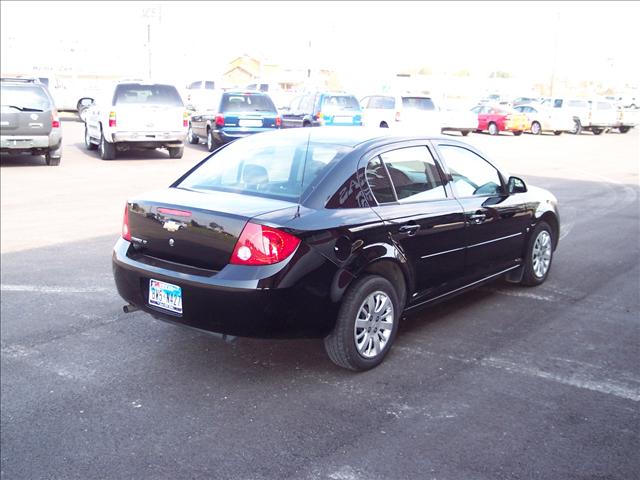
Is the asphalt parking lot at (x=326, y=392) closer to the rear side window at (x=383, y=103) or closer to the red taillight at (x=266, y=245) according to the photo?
the red taillight at (x=266, y=245)

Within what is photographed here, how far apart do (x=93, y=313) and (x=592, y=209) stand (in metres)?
8.61

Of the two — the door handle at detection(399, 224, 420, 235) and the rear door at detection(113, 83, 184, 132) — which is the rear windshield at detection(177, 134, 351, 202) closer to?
the door handle at detection(399, 224, 420, 235)

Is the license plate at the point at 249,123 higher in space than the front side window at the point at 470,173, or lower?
higher

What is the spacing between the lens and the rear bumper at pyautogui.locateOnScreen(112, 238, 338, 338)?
4.34 meters

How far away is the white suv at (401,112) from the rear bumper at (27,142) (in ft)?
39.8

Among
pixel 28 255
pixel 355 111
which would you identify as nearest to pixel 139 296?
pixel 28 255

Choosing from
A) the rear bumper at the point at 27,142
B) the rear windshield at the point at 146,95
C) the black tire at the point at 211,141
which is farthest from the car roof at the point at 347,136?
the black tire at the point at 211,141

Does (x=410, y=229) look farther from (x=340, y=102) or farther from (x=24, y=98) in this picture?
(x=340, y=102)

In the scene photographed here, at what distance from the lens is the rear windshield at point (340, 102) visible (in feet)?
75.4

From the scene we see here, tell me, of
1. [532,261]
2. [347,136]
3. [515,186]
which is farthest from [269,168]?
[532,261]

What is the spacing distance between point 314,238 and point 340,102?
63.4ft

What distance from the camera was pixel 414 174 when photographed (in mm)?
5422

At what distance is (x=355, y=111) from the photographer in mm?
23438

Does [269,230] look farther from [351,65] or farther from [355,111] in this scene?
[351,65]
